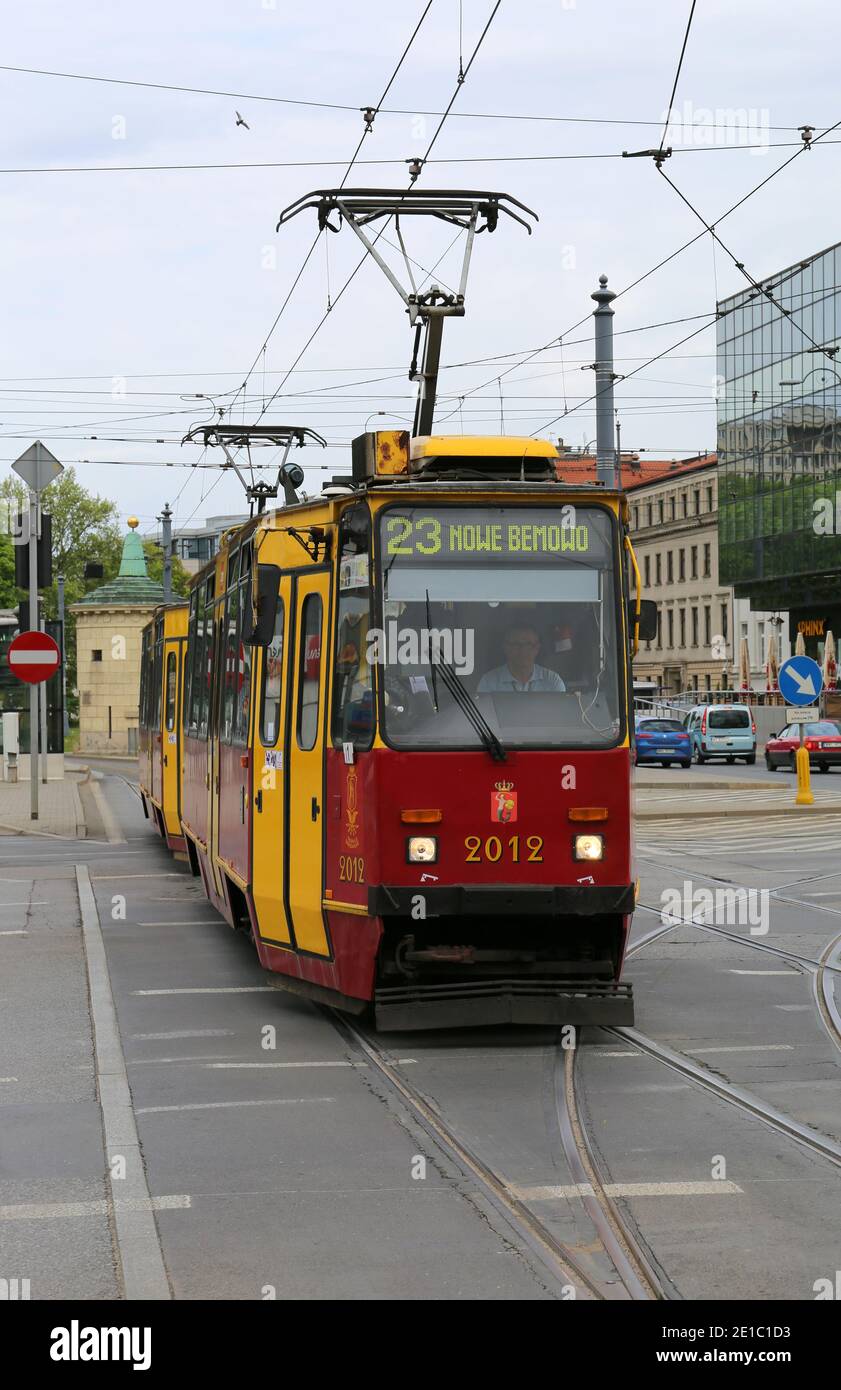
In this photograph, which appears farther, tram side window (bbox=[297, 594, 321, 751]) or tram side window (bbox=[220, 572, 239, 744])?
tram side window (bbox=[220, 572, 239, 744])

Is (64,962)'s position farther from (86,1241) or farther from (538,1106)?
(86,1241)

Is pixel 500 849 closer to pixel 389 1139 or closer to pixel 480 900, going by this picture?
pixel 480 900

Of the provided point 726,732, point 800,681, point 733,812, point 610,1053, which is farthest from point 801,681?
point 726,732

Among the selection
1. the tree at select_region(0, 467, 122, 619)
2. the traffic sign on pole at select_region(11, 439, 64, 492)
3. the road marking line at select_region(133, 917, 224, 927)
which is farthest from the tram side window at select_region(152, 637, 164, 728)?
the tree at select_region(0, 467, 122, 619)

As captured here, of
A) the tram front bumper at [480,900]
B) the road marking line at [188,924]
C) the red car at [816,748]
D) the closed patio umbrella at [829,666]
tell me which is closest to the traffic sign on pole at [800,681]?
the road marking line at [188,924]

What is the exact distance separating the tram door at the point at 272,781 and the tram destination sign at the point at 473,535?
1311mm

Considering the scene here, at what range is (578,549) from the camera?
32.1 ft

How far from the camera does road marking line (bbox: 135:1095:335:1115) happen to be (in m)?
8.17

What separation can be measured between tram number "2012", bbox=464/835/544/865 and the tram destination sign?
141 centimetres

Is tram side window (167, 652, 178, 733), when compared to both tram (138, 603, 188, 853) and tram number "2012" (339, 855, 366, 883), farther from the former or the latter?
tram number "2012" (339, 855, 366, 883)

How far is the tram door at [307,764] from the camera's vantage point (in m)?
10.1

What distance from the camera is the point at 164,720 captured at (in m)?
23.9

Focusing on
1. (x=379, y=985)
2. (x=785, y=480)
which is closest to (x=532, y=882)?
(x=379, y=985)

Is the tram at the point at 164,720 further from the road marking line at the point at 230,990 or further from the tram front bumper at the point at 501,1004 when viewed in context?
the tram front bumper at the point at 501,1004
